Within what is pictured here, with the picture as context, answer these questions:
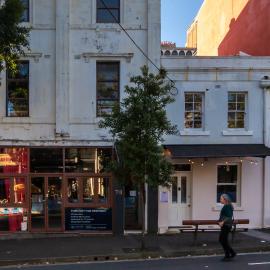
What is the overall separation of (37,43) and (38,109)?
229cm

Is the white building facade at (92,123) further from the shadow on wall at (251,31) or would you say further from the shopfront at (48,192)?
the shadow on wall at (251,31)

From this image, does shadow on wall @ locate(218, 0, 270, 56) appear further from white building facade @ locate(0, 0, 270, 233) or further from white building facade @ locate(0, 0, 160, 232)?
white building facade @ locate(0, 0, 160, 232)

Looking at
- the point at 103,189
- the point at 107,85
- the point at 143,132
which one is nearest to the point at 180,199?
the point at 103,189

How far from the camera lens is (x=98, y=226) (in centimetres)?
1878

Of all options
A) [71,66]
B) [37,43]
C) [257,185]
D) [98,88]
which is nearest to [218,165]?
[257,185]

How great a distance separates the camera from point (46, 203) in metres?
18.7

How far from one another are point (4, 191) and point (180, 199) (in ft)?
20.5

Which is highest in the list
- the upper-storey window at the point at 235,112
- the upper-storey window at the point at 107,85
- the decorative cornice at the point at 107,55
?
the decorative cornice at the point at 107,55

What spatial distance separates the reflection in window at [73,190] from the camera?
1883 centimetres

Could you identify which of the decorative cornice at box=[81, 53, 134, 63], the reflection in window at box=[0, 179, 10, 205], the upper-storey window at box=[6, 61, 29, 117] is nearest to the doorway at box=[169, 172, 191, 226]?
the decorative cornice at box=[81, 53, 134, 63]

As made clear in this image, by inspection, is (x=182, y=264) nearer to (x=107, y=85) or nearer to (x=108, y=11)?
(x=107, y=85)

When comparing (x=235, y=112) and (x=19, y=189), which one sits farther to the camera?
(x=235, y=112)

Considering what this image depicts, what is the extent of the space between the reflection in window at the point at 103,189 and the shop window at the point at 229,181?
161 inches

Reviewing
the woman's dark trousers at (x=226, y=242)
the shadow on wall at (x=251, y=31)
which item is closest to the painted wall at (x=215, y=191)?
the shadow on wall at (x=251, y=31)
